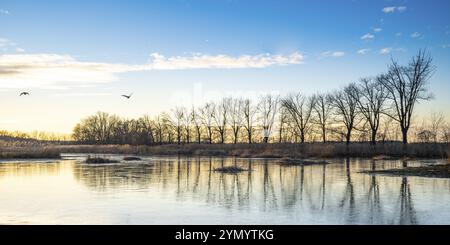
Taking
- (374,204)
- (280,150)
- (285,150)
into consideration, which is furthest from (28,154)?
(374,204)

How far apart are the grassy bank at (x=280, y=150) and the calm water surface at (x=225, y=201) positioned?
16.7m

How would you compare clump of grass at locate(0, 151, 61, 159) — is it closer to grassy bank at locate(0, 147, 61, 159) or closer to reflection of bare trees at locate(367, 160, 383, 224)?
grassy bank at locate(0, 147, 61, 159)

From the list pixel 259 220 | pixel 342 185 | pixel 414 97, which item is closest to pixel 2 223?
pixel 259 220

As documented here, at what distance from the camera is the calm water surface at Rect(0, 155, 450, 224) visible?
9922 mm

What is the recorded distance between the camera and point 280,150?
44156mm

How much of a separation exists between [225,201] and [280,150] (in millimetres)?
32006

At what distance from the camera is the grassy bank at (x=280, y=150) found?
36987 millimetres

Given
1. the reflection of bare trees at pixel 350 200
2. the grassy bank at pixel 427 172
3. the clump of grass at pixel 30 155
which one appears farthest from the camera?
the clump of grass at pixel 30 155

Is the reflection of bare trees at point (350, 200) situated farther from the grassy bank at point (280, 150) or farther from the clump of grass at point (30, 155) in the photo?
the clump of grass at point (30, 155)

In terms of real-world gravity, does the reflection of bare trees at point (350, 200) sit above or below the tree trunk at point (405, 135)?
below

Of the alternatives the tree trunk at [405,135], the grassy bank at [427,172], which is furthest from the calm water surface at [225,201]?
the tree trunk at [405,135]

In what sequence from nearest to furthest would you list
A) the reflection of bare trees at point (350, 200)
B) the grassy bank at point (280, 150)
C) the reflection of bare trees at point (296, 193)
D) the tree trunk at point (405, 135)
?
1. the reflection of bare trees at point (350, 200)
2. the reflection of bare trees at point (296, 193)
3. the grassy bank at point (280, 150)
4. the tree trunk at point (405, 135)

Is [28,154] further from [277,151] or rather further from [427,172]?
[427,172]

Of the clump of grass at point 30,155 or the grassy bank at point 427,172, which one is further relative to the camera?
the clump of grass at point 30,155
